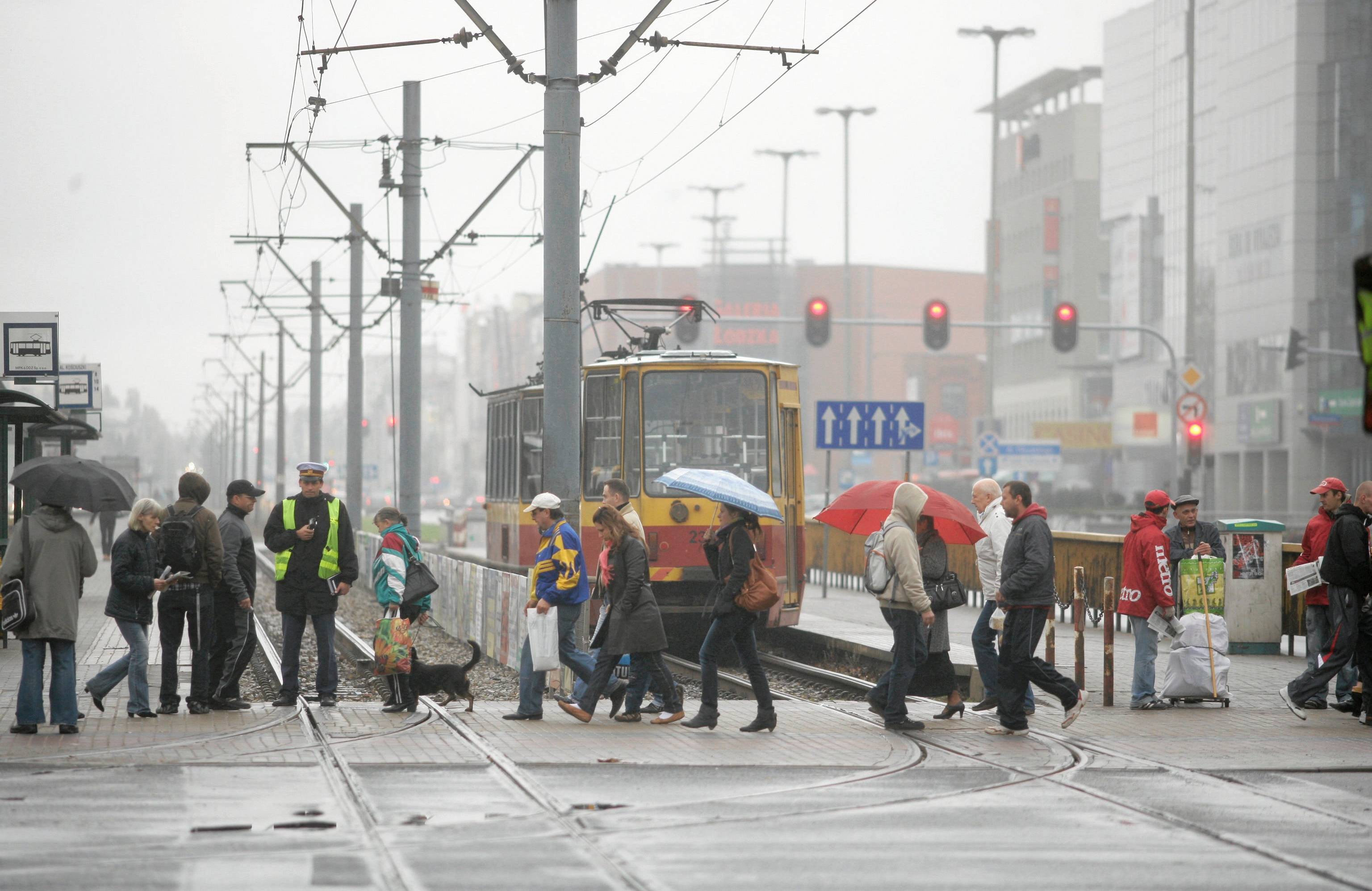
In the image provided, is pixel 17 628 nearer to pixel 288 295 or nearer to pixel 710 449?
pixel 710 449

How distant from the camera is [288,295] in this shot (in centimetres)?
4228

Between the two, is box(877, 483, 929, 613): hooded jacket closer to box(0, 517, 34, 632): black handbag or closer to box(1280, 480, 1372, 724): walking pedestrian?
box(1280, 480, 1372, 724): walking pedestrian

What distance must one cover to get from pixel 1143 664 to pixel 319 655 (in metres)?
6.04

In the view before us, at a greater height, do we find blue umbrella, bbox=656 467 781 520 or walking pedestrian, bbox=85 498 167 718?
blue umbrella, bbox=656 467 781 520

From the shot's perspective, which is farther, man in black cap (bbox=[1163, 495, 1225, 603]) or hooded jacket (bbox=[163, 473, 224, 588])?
man in black cap (bbox=[1163, 495, 1225, 603])

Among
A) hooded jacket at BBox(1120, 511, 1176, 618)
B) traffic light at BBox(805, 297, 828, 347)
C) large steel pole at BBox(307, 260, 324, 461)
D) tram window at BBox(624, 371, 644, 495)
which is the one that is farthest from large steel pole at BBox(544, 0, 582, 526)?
large steel pole at BBox(307, 260, 324, 461)

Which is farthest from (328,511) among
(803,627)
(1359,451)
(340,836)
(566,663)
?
(1359,451)

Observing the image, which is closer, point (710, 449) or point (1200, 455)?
point (710, 449)

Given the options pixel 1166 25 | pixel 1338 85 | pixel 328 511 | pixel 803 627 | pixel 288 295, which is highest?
pixel 1166 25

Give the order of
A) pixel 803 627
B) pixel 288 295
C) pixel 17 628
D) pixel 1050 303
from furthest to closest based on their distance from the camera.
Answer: pixel 1050 303, pixel 288 295, pixel 803 627, pixel 17 628

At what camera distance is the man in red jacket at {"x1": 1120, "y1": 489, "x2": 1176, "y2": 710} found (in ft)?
43.4

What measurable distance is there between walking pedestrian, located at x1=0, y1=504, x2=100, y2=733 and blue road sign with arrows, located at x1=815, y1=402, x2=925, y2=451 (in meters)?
14.7

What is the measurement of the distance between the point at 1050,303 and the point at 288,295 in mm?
81385

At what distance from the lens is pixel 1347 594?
12914 millimetres
